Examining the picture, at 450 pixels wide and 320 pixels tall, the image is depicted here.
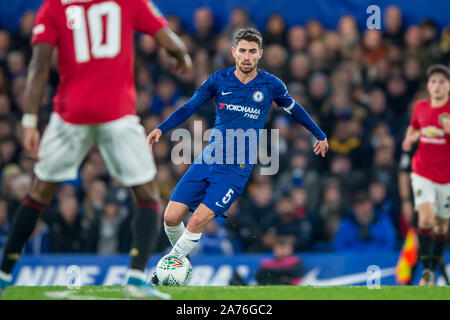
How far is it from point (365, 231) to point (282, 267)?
156 cm

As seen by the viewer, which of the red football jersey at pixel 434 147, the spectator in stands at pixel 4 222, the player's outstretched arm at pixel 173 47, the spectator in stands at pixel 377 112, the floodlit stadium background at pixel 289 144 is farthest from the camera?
the spectator in stands at pixel 377 112

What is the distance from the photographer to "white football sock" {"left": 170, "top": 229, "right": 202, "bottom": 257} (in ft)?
24.6

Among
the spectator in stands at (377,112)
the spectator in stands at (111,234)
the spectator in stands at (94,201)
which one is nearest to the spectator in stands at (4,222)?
the spectator in stands at (94,201)

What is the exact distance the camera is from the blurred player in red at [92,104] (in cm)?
550

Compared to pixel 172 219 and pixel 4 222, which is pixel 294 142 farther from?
pixel 172 219

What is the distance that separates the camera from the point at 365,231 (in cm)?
1148

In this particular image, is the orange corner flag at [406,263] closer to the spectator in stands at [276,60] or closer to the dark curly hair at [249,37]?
the spectator in stands at [276,60]

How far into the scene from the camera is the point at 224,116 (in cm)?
762

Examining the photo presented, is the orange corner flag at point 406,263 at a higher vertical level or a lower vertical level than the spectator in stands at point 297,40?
lower

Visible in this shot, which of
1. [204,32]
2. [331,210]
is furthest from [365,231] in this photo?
[204,32]

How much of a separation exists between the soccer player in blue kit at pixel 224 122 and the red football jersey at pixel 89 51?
1874 mm

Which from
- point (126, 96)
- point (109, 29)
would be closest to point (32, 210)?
point (126, 96)

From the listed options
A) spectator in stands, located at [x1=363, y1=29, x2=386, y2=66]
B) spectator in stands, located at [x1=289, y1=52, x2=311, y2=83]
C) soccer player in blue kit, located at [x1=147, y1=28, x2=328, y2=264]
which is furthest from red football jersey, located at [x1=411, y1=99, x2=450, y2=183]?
spectator in stands, located at [x1=363, y1=29, x2=386, y2=66]

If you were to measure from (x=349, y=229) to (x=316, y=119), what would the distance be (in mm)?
2146
